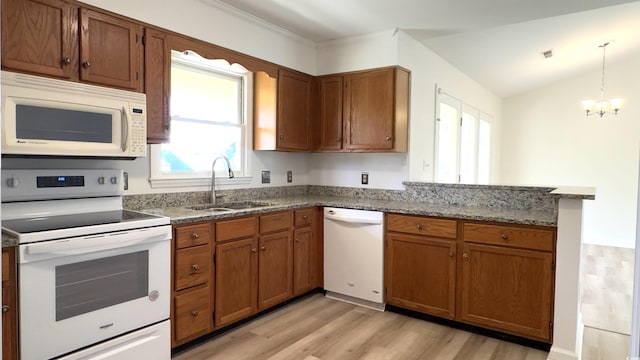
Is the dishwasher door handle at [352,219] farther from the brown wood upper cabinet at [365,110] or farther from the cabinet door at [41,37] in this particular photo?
the cabinet door at [41,37]

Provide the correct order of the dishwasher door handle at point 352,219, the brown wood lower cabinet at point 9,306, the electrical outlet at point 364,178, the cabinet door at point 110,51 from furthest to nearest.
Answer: the electrical outlet at point 364,178, the dishwasher door handle at point 352,219, the cabinet door at point 110,51, the brown wood lower cabinet at point 9,306

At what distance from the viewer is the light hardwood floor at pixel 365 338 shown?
258 cm

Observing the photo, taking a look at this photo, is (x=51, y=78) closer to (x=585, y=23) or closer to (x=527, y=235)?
(x=527, y=235)

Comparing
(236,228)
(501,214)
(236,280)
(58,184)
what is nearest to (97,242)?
(58,184)

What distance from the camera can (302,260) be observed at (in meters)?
3.46

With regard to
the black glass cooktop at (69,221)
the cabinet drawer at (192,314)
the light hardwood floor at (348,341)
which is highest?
the black glass cooktop at (69,221)

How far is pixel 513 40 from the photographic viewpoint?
4.41 meters

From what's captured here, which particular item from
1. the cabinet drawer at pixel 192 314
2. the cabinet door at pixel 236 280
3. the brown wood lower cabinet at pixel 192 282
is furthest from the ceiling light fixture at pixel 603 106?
the cabinet drawer at pixel 192 314

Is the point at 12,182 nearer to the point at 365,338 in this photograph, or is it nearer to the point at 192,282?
the point at 192,282

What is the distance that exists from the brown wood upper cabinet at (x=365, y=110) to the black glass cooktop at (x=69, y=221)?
6.79 feet

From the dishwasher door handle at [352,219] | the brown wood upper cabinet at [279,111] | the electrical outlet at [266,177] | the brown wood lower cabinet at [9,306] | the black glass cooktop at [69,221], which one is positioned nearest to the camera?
the brown wood lower cabinet at [9,306]

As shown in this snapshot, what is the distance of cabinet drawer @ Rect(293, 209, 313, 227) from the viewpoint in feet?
11.1

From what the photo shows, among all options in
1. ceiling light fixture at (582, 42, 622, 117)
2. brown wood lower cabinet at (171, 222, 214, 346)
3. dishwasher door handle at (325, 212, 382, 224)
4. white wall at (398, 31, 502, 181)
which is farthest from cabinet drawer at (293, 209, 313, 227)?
ceiling light fixture at (582, 42, 622, 117)

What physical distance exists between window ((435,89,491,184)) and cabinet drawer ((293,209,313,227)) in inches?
70.6
